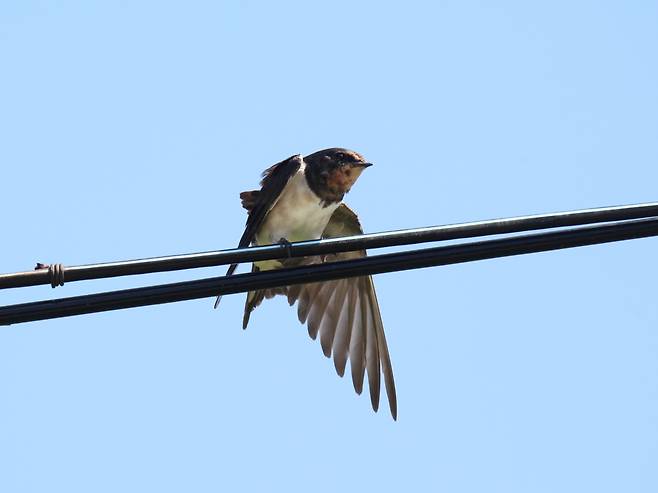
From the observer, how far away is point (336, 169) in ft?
26.0

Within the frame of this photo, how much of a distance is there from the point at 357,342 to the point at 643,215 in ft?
12.8

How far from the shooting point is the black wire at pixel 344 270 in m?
4.43

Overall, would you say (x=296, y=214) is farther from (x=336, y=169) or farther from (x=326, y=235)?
(x=326, y=235)

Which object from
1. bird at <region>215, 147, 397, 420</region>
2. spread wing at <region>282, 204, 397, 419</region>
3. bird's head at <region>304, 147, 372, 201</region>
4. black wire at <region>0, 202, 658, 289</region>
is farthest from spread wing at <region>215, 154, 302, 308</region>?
black wire at <region>0, 202, 658, 289</region>

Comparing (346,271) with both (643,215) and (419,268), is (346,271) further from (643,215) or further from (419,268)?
(643,215)

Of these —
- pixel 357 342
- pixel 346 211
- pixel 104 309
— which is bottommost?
pixel 104 309

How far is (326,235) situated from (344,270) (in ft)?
12.8

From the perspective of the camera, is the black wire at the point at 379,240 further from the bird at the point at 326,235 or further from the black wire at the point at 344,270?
the bird at the point at 326,235

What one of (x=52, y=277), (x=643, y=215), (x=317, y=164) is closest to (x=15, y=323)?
(x=52, y=277)

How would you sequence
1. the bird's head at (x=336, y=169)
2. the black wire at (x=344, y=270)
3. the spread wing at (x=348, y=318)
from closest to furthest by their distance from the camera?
the black wire at (x=344, y=270)
the bird's head at (x=336, y=169)
the spread wing at (x=348, y=318)

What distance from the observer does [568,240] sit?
15.1 ft

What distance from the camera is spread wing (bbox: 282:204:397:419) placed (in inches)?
319

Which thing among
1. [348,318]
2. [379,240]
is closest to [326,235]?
[348,318]

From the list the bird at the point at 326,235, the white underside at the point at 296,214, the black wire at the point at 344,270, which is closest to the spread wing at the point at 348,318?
the bird at the point at 326,235
